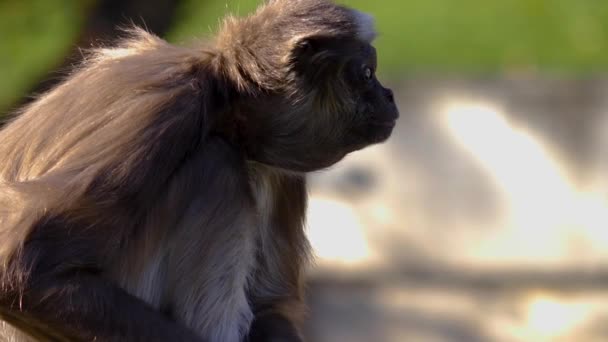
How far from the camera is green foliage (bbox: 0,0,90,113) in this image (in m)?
10.7

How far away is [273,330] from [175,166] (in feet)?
3.70

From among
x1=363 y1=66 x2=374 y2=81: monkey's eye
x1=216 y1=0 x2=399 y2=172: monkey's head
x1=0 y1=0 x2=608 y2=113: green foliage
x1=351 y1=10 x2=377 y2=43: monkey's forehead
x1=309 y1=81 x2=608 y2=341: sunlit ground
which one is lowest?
x1=216 y1=0 x2=399 y2=172: monkey's head

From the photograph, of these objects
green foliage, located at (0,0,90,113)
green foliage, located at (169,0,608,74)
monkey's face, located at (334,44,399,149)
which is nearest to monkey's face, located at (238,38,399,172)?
monkey's face, located at (334,44,399,149)

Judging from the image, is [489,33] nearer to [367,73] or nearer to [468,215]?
[468,215]

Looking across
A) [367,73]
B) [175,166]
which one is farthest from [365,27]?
[175,166]

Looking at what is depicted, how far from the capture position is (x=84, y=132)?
17.8 ft

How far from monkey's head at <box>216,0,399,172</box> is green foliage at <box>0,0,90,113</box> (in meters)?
3.94

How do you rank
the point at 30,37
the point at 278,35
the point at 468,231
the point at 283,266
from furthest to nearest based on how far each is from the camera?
the point at 468,231
the point at 30,37
the point at 283,266
the point at 278,35

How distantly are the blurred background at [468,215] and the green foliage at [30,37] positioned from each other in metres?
0.03

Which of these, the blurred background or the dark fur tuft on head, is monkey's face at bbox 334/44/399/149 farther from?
the blurred background

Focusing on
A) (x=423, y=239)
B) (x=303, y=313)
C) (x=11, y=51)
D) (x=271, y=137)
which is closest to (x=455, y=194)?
(x=423, y=239)

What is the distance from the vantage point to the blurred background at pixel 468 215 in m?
11.6

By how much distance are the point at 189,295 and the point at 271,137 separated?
2.44 feet

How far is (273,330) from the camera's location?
6262 mm
